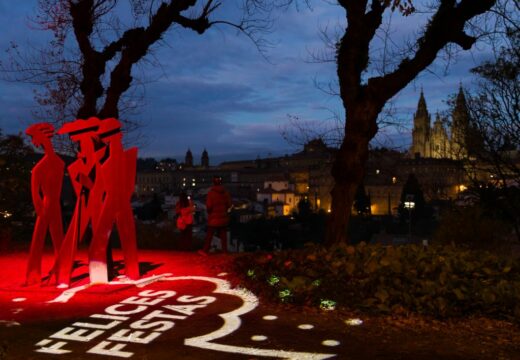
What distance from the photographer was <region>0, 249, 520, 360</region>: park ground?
203 inches

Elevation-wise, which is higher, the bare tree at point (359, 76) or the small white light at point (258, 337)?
the bare tree at point (359, 76)

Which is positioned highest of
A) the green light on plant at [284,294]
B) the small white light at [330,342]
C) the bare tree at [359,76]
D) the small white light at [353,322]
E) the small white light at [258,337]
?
the bare tree at [359,76]

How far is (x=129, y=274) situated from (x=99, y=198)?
1310 millimetres

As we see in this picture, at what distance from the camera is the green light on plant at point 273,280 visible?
761cm

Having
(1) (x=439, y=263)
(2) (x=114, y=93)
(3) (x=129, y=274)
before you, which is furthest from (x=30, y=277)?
(1) (x=439, y=263)

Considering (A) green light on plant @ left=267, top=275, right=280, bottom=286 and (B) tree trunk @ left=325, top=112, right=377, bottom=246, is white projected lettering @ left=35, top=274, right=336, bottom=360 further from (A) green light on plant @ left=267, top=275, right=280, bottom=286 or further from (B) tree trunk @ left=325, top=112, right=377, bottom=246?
(B) tree trunk @ left=325, top=112, right=377, bottom=246

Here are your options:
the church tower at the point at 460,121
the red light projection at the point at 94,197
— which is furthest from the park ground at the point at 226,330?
the church tower at the point at 460,121

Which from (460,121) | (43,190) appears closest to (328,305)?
(43,190)

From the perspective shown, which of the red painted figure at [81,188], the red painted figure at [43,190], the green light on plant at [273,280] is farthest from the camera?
the red painted figure at [43,190]

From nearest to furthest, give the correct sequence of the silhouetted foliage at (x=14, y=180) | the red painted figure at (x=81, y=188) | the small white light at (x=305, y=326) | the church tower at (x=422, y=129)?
the small white light at (x=305, y=326) < the red painted figure at (x=81, y=188) < the silhouetted foliage at (x=14, y=180) < the church tower at (x=422, y=129)

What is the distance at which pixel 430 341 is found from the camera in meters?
5.39

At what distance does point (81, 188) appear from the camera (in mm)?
8750

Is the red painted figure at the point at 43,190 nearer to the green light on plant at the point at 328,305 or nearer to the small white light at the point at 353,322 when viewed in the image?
the green light on plant at the point at 328,305

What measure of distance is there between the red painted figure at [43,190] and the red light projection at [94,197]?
1 centimetres
